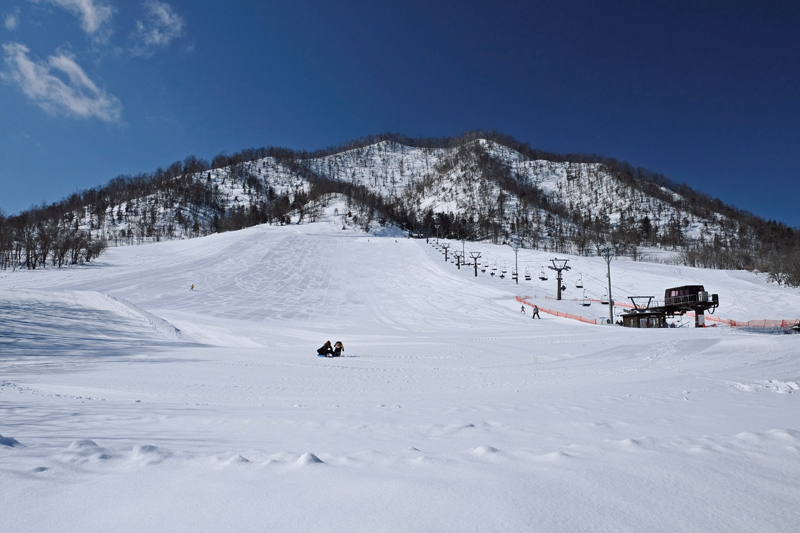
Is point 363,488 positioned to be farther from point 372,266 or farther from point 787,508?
point 372,266

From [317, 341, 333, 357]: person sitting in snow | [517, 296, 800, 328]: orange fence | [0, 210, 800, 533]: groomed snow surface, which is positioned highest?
[0, 210, 800, 533]: groomed snow surface

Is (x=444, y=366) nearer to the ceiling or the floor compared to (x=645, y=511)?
nearer to the floor

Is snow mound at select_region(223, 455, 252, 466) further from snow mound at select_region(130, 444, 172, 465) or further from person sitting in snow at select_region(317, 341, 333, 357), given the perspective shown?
person sitting in snow at select_region(317, 341, 333, 357)

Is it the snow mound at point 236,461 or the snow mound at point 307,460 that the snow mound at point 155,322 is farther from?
the snow mound at point 307,460

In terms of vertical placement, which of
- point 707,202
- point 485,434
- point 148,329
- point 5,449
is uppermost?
point 707,202

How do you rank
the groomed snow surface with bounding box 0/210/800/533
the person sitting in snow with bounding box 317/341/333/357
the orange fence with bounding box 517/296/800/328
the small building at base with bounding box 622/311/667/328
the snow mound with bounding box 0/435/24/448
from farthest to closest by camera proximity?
the small building at base with bounding box 622/311/667/328, the orange fence with bounding box 517/296/800/328, the person sitting in snow with bounding box 317/341/333/357, the snow mound with bounding box 0/435/24/448, the groomed snow surface with bounding box 0/210/800/533

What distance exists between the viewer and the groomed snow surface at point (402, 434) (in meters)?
2.56

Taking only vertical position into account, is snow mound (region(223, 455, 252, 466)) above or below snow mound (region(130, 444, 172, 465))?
below

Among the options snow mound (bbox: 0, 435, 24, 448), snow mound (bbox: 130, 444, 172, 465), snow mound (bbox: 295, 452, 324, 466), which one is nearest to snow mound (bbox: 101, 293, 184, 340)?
snow mound (bbox: 0, 435, 24, 448)

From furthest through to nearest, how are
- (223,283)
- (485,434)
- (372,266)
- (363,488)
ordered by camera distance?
(372,266)
(223,283)
(485,434)
(363,488)

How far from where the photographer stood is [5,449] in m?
3.42

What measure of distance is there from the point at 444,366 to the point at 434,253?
2408 inches

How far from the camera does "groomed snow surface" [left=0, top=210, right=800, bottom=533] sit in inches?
101

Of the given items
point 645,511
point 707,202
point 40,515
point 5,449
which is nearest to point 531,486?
point 645,511
